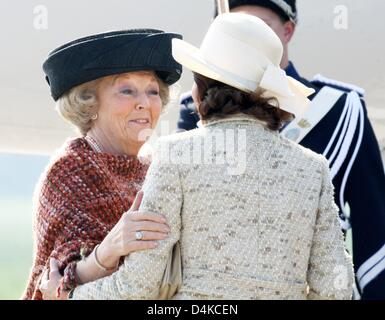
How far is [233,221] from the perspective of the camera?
7.43 feet

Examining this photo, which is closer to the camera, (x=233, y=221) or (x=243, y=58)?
(x=233, y=221)

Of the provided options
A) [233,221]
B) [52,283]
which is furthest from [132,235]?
[52,283]

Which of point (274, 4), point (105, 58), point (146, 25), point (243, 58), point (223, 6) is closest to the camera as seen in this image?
point (243, 58)

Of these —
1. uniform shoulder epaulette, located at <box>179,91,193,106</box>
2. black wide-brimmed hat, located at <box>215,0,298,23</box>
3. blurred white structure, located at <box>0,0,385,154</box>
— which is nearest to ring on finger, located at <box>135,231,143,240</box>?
uniform shoulder epaulette, located at <box>179,91,193,106</box>

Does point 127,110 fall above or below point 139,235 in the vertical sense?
above

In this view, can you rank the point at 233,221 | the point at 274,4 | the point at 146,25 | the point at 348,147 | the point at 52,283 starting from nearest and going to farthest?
the point at 233,221 → the point at 52,283 → the point at 348,147 → the point at 274,4 → the point at 146,25

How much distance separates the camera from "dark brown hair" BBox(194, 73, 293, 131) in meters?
2.34

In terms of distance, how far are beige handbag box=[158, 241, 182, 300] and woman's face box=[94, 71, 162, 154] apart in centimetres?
70

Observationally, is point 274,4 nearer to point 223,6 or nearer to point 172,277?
point 223,6

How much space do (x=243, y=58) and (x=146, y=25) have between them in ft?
9.78

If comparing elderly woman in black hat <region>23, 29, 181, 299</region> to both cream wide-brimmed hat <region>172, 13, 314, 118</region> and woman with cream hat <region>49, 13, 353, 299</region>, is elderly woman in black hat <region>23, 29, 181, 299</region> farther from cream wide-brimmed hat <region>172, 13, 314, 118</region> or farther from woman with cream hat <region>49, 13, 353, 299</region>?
cream wide-brimmed hat <region>172, 13, 314, 118</region>

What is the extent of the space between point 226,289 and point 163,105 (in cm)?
96
